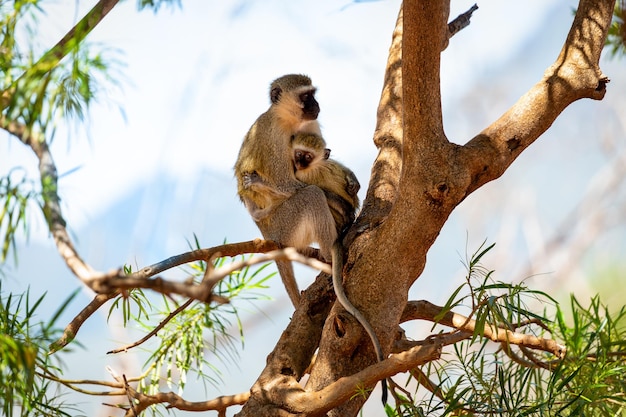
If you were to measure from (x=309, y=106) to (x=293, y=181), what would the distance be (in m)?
0.45

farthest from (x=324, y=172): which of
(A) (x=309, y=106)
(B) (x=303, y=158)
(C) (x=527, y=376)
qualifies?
(C) (x=527, y=376)

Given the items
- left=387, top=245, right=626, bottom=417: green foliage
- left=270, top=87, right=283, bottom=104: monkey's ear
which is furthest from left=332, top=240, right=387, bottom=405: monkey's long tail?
left=270, top=87, right=283, bottom=104: monkey's ear

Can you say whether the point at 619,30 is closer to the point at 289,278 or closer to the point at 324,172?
the point at 324,172

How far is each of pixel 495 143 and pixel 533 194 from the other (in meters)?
Answer: 8.32

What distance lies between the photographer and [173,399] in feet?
7.28

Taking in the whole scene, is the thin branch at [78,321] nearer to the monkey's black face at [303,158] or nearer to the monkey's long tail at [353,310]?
the monkey's long tail at [353,310]

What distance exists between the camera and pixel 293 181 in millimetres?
3303

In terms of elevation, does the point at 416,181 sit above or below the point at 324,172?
below

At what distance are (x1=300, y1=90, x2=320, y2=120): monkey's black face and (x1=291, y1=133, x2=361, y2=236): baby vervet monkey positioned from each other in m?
0.20

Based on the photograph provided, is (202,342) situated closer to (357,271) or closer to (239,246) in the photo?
(239,246)

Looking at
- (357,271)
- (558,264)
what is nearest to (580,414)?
(357,271)

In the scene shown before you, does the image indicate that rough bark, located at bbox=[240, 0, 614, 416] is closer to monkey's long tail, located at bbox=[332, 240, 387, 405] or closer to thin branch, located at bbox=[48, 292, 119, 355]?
monkey's long tail, located at bbox=[332, 240, 387, 405]

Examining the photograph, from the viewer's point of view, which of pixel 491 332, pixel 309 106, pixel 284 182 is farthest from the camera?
pixel 309 106

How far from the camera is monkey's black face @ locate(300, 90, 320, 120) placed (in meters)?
3.54
